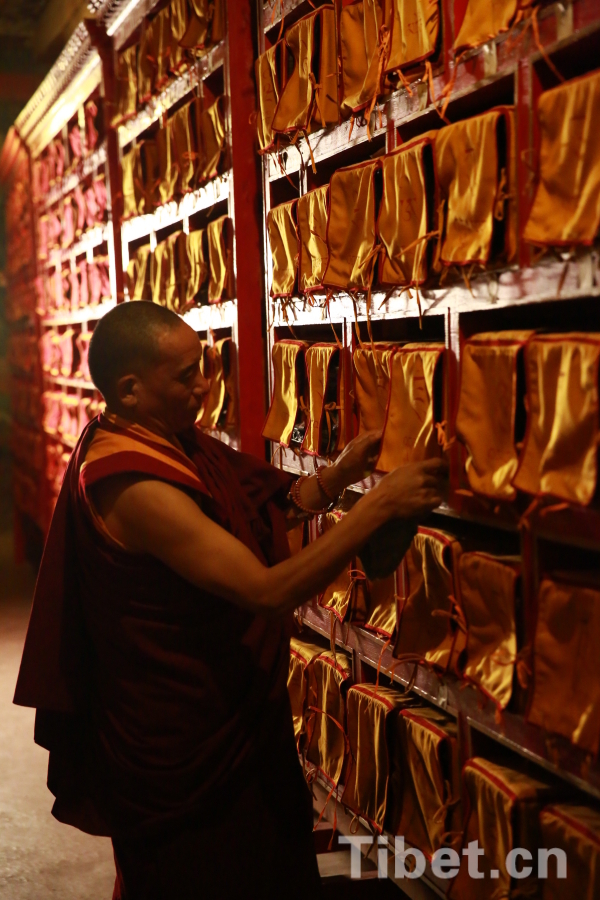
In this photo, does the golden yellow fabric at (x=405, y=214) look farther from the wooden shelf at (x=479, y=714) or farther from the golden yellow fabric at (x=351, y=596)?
the wooden shelf at (x=479, y=714)

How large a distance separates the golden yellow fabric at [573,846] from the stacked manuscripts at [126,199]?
1734 mm

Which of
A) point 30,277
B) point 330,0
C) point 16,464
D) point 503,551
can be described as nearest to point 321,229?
point 330,0

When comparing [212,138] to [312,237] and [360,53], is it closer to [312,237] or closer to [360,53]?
[312,237]

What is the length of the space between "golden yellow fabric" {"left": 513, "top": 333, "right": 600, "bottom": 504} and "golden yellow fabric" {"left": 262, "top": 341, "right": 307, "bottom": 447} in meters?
1.07

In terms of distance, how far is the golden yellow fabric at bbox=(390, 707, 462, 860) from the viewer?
2.08m

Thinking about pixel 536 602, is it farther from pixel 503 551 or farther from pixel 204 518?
pixel 204 518

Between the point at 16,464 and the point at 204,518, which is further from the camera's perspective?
the point at 16,464

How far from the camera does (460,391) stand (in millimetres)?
1850

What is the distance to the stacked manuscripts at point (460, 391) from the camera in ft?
5.24

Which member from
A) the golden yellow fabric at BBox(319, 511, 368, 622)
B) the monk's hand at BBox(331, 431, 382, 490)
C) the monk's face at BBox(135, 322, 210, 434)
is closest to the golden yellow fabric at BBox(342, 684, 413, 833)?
the golden yellow fabric at BBox(319, 511, 368, 622)

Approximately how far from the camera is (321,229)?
8.10 feet

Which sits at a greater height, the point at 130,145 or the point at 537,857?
the point at 130,145

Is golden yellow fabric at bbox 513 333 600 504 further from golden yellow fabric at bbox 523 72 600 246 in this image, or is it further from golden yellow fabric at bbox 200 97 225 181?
golden yellow fabric at bbox 200 97 225 181

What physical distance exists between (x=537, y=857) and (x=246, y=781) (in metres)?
0.60
